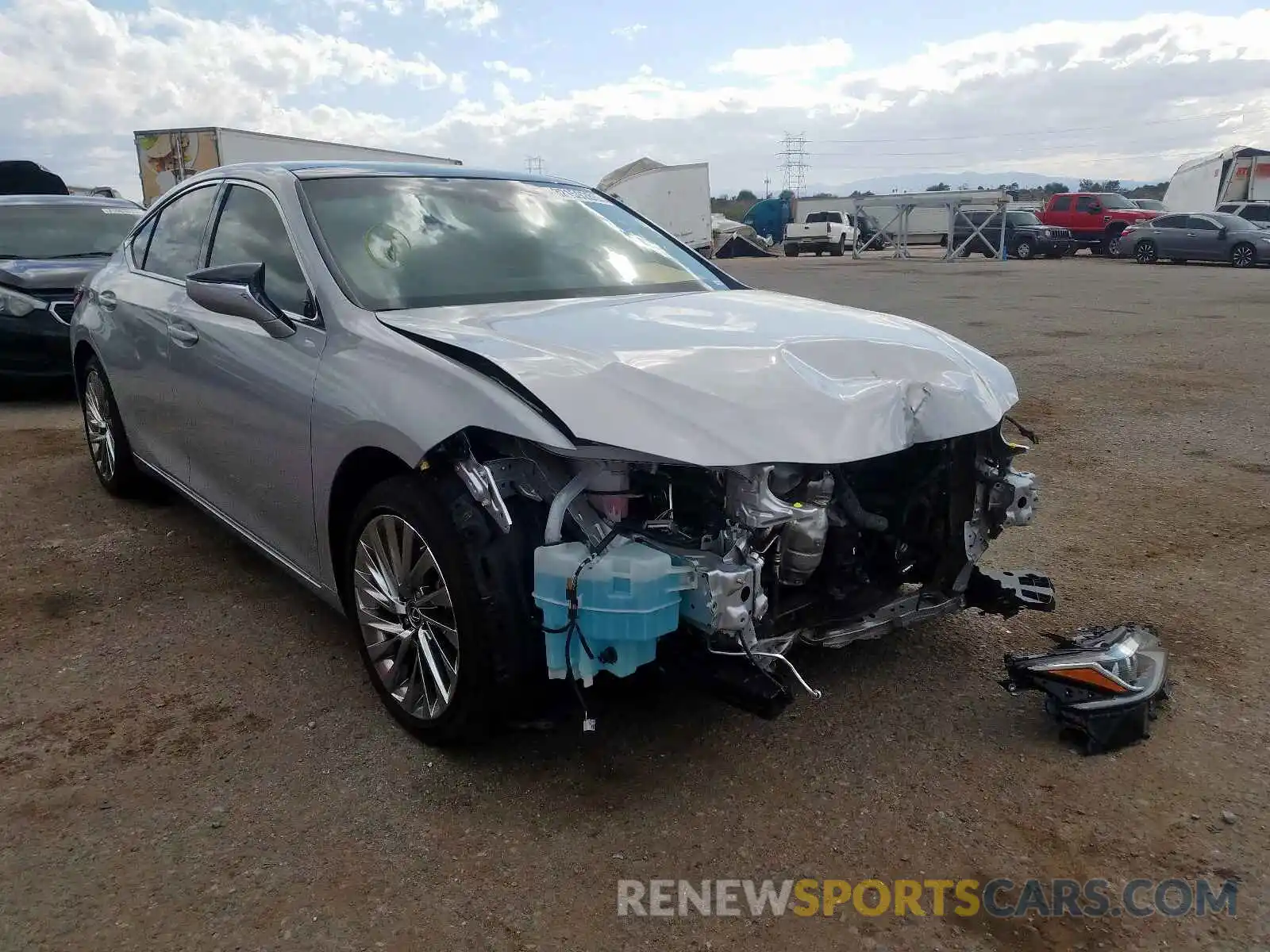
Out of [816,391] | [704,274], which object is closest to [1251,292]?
[704,274]

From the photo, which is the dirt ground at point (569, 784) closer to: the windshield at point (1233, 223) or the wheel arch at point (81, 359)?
the wheel arch at point (81, 359)

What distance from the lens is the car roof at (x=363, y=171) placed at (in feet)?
11.9

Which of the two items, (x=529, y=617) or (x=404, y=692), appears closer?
(x=529, y=617)

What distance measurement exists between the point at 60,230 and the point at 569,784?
8.40 metres

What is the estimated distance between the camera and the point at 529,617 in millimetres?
2533

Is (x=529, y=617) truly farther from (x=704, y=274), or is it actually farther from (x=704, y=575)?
(x=704, y=274)

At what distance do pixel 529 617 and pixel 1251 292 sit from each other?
18563mm

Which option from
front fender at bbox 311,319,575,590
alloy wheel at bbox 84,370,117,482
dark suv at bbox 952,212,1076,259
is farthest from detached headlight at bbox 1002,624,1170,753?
dark suv at bbox 952,212,1076,259

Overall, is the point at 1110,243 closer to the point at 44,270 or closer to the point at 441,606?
the point at 44,270

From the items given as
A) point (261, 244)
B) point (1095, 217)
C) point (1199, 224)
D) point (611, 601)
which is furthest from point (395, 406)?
point (1095, 217)

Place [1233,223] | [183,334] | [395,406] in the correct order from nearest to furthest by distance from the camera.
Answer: [395,406], [183,334], [1233,223]

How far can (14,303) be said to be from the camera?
25.7 ft

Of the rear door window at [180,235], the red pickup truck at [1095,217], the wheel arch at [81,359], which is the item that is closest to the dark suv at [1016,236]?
the red pickup truck at [1095,217]

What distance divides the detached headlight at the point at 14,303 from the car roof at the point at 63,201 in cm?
139
